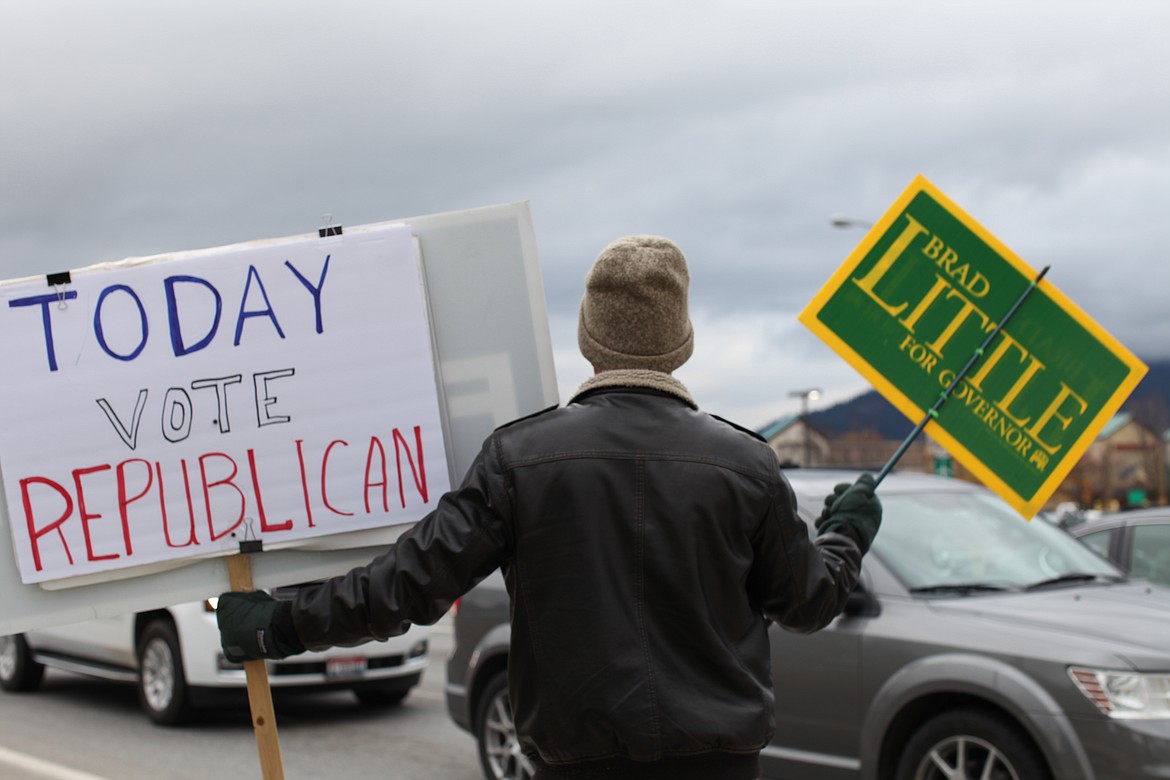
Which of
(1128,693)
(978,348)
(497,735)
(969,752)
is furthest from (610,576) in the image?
(497,735)

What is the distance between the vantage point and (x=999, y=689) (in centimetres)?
531

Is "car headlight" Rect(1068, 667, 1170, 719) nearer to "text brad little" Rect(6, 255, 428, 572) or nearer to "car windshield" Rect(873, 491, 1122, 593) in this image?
"car windshield" Rect(873, 491, 1122, 593)

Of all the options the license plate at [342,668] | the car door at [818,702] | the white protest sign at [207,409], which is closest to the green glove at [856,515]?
the white protest sign at [207,409]

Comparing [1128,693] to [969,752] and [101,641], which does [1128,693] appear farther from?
[101,641]

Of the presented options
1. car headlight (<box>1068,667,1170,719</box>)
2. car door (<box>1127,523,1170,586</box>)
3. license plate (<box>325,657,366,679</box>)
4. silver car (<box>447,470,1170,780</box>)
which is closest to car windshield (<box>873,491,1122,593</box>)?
silver car (<box>447,470,1170,780</box>)

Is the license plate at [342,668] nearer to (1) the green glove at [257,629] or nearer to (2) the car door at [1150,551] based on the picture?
(2) the car door at [1150,551]

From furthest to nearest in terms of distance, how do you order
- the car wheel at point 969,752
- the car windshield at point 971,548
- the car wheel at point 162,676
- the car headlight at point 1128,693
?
the car wheel at point 162,676 < the car windshield at point 971,548 < the car wheel at point 969,752 < the car headlight at point 1128,693

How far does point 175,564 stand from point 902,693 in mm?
3458

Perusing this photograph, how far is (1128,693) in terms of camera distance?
16.7ft

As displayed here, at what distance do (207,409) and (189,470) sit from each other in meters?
0.15

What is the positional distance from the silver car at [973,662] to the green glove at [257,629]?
3439mm

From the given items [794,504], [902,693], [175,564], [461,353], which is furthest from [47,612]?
[902,693]

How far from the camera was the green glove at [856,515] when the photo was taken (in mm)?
3184

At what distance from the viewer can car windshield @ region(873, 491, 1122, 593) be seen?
615 centimetres
